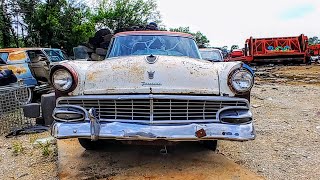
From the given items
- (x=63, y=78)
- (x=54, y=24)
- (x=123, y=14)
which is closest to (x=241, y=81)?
(x=63, y=78)

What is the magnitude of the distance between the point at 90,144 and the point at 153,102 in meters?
1.40

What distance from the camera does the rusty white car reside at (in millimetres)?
3186

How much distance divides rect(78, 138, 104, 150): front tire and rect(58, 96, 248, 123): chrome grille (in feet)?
3.09

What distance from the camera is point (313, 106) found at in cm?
751

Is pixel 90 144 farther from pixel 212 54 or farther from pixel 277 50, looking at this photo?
pixel 277 50

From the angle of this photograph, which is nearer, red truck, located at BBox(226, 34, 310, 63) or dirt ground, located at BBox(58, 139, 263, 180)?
dirt ground, located at BBox(58, 139, 263, 180)

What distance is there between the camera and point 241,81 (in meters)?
3.41

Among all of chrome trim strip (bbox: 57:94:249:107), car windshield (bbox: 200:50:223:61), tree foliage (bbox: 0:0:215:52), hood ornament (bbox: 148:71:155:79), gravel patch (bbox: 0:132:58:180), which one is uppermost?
tree foliage (bbox: 0:0:215:52)

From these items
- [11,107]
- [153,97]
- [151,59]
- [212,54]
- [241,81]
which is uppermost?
[212,54]

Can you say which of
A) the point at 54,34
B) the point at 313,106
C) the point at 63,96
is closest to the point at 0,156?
the point at 63,96

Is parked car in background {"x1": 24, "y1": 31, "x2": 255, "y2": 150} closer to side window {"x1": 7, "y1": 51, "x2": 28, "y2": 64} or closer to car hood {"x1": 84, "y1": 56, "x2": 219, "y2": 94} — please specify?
car hood {"x1": 84, "y1": 56, "x2": 219, "y2": 94}

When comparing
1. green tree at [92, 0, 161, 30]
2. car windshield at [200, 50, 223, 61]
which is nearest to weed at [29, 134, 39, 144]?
car windshield at [200, 50, 223, 61]

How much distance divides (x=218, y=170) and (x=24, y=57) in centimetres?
675

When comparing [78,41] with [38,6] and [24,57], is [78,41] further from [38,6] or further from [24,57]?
[24,57]
